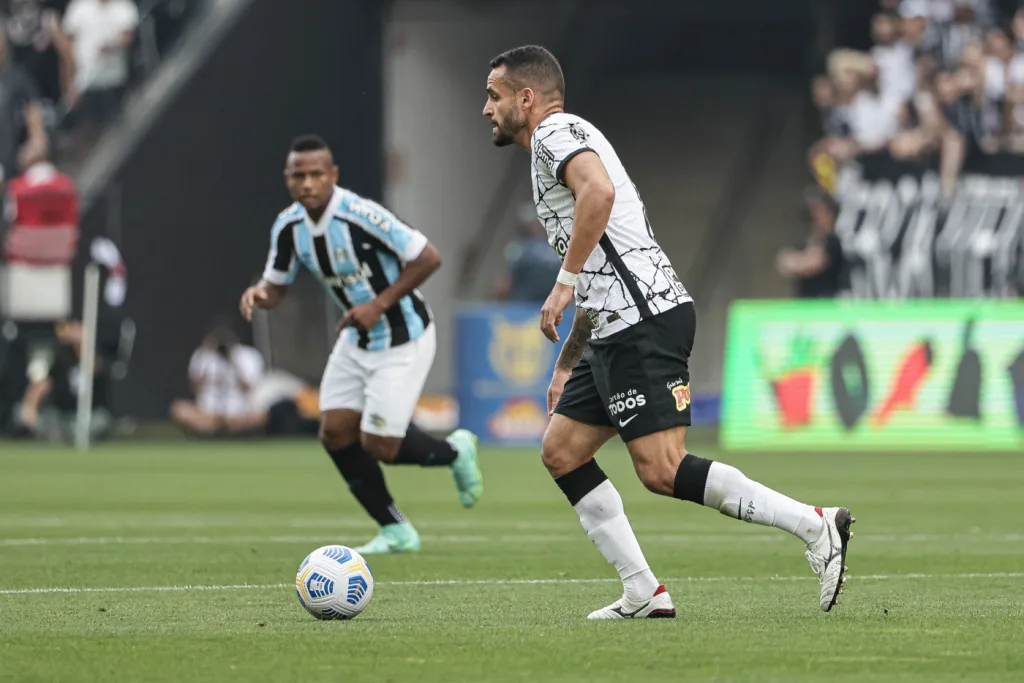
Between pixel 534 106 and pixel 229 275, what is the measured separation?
20473 mm

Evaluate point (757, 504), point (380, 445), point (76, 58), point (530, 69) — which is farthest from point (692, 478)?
point (76, 58)

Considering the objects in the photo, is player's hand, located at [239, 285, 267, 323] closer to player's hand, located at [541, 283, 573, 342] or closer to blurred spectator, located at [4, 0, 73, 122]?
player's hand, located at [541, 283, 573, 342]

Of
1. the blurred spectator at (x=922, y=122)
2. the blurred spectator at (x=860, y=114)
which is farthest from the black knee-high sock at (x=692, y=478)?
the blurred spectator at (x=860, y=114)

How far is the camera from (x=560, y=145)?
281 inches

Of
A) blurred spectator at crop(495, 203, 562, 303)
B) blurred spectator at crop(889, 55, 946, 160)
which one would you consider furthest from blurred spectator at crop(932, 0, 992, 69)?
blurred spectator at crop(495, 203, 562, 303)

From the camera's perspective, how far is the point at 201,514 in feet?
44.3

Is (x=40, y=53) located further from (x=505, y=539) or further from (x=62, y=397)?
(x=505, y=539)

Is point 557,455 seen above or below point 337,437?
above

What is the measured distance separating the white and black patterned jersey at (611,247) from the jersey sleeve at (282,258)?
148 inches

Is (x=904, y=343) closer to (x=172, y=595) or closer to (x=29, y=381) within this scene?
(x=29, y=381)

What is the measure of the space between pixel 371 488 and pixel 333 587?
3339mm

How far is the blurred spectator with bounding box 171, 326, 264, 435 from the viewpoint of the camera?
25.0 meters

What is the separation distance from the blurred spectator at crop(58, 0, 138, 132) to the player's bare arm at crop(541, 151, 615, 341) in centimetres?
2051

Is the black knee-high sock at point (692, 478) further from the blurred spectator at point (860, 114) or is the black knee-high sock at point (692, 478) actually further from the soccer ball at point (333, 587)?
the blurred spectator at point (860, 114)
